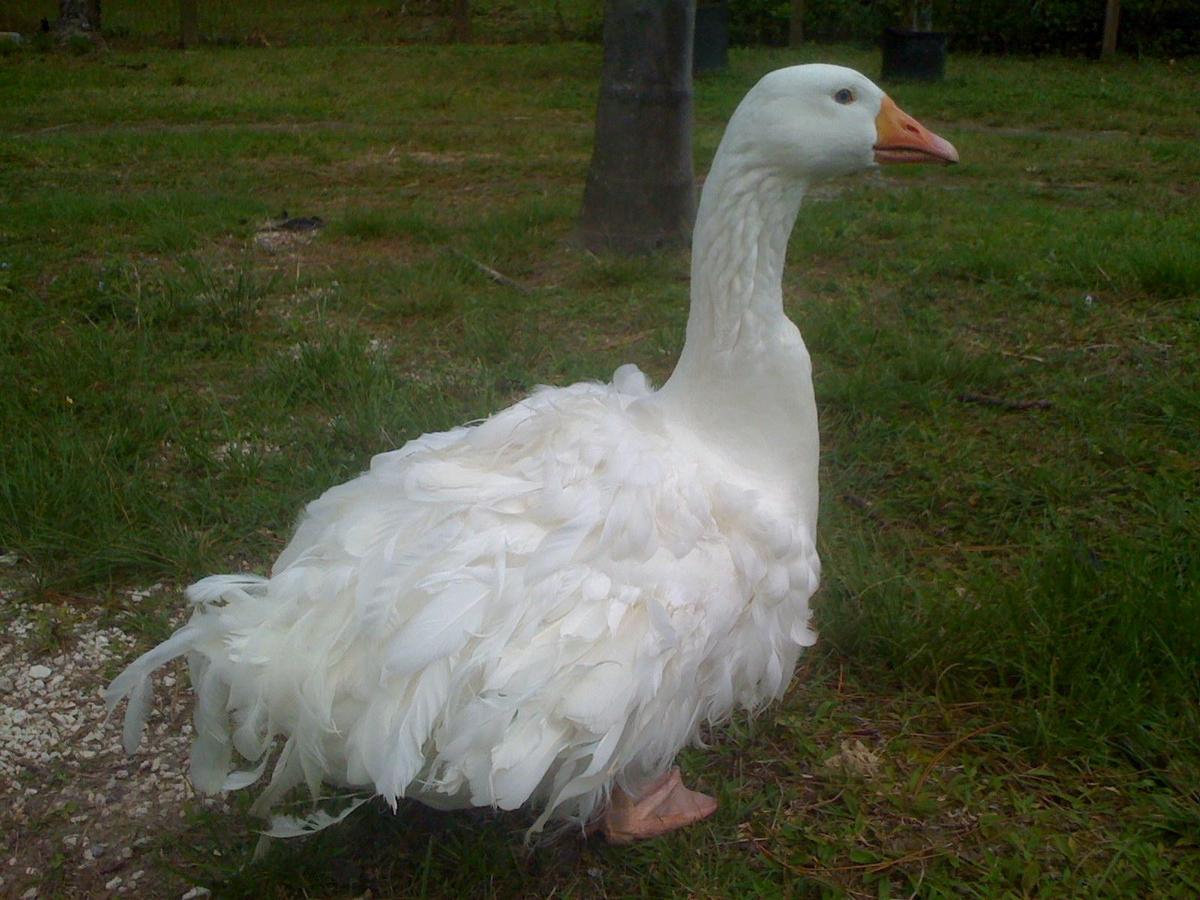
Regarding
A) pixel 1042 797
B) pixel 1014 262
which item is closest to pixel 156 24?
pixel 1014 262

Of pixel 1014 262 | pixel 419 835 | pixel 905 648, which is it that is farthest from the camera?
pixel 1014 262

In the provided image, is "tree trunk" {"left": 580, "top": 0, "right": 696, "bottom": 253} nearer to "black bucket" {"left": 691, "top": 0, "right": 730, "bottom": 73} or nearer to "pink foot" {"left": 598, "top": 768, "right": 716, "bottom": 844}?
"pink foot" {"left": 598, "top": 768, "right": 716, "bottom": 844}

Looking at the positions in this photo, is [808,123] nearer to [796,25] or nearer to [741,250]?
[741,250]

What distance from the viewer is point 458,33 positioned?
52.2ft

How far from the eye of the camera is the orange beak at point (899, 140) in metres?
2.45

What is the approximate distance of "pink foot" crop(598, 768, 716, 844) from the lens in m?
2.28

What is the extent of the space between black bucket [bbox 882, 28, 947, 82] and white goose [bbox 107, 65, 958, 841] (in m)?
9.81

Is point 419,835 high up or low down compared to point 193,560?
down

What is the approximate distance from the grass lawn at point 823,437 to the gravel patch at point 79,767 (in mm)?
45

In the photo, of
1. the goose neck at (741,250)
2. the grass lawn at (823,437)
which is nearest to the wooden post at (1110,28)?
the grass lawn at (823,437)

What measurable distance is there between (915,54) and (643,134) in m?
7.23

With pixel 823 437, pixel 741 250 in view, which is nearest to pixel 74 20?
pixel 823 437

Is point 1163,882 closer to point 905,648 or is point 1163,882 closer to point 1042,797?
point 1042,797

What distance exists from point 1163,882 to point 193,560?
2572mm
